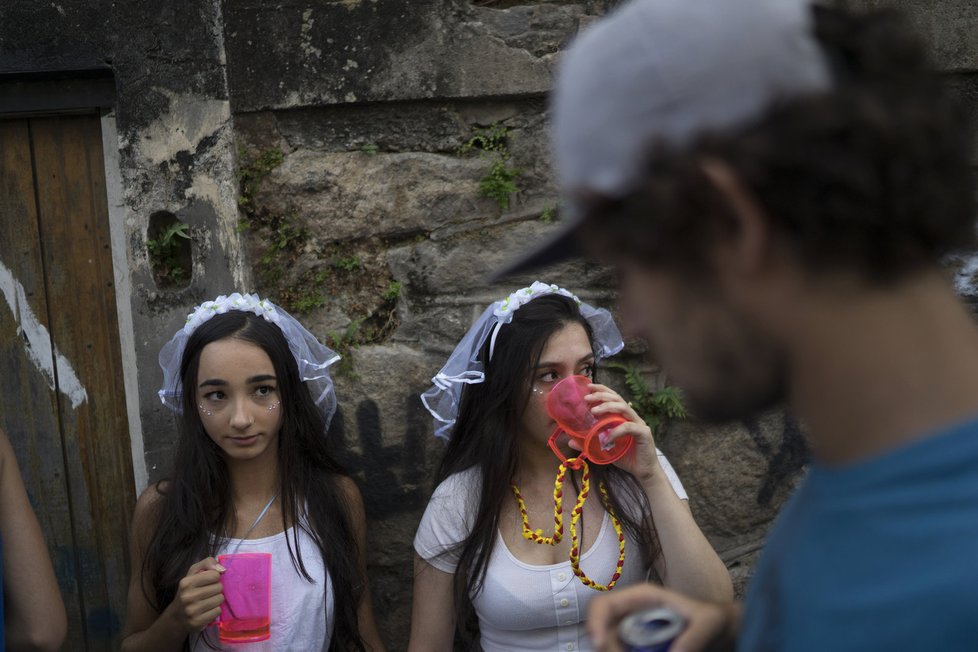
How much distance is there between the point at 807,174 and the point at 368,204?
2.26m

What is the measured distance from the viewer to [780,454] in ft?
10.2

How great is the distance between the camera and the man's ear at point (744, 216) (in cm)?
88

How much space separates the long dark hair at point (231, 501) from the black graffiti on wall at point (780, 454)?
135 cm

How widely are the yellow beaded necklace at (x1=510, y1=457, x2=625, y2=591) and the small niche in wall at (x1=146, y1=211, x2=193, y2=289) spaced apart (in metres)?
1.27

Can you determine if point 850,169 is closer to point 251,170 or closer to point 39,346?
point 251,170

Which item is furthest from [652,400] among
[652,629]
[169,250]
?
[652,629]

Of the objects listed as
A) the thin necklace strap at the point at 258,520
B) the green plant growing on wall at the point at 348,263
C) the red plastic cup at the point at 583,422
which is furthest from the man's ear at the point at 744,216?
the green plant growing on wall at the point at 348,263

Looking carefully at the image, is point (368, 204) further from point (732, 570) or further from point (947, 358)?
point (947, 358)

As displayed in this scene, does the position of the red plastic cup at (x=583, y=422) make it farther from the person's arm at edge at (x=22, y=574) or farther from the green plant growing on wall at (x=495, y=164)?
the person's arm at edge at (x=22, y=574)

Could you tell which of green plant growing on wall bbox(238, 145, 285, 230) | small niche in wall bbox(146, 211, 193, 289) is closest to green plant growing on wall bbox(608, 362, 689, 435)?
green plant growing on wall bbox(238, 145, 285, 230)

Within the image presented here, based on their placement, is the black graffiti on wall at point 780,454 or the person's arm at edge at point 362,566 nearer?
the person's arm at edge at point 362,566

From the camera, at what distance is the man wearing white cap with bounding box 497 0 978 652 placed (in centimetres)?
85

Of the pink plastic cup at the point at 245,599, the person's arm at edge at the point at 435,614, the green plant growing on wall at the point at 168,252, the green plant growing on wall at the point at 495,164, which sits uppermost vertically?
the green plant growing on wall at the point at 495,164

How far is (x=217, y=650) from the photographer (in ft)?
8.39
